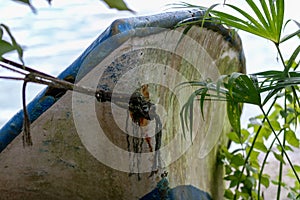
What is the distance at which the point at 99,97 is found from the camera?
2.72ft

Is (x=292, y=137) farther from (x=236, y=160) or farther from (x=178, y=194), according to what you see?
(x=178, y=194)

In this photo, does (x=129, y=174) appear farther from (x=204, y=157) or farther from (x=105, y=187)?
(x=204, y=157)

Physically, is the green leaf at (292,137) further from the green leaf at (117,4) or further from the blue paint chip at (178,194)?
the green leaf at (117,4)

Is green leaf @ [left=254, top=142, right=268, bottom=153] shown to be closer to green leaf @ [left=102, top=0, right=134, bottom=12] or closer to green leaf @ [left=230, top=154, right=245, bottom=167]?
green leaf @ [left=230, top=154, right=245, bottom=167]

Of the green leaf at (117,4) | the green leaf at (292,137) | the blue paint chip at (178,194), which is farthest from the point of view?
the green leaf at (292,137)

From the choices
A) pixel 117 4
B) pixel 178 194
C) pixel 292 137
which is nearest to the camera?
pixel 117 4

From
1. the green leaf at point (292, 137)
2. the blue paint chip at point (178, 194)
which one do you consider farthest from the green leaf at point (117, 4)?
the green leaf at point (292, 137)

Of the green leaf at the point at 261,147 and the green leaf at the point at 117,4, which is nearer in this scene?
the green leaf at the point at 117,4

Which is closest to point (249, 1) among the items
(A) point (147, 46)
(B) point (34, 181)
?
(A) point (147, 46)

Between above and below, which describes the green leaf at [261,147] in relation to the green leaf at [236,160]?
above

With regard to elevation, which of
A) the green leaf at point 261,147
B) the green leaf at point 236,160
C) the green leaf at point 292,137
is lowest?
the green leaf at point 236,160

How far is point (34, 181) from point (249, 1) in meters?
0.42

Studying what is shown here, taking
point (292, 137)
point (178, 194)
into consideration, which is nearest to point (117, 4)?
point (178, 194)

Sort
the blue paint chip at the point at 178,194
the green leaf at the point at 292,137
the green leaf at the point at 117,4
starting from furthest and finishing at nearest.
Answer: the green leaf at the point at 292,137 < the blue paint chip at the point at 178,194 < the green leaf at the point at 117,4
